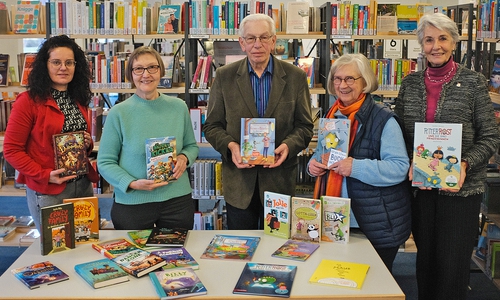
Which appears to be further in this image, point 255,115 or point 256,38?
point 255,115

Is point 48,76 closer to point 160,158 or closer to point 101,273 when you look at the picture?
point 160,158

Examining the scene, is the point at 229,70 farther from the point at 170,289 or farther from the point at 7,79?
the point at 7,79

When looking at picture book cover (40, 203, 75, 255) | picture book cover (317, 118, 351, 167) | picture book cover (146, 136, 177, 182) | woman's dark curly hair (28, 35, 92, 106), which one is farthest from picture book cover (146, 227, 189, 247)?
woman's dark curly hair (28, 35, 92, 106)

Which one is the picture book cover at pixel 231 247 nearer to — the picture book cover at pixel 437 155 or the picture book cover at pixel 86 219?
the picture book cover at pixel 86 219

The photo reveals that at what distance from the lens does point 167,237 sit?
2.83 metres

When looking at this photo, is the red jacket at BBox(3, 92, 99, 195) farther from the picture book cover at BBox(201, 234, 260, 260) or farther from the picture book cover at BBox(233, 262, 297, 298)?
the picture book cover at BBox(233, 262, 297, 298)

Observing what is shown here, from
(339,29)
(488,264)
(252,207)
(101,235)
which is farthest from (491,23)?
(101,235)

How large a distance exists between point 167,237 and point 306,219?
2.29 ft

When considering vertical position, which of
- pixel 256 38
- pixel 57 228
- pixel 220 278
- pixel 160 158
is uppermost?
pixel 256 38

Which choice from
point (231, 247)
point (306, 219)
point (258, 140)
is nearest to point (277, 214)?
point (306, 219)

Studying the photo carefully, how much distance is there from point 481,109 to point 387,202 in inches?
26.5

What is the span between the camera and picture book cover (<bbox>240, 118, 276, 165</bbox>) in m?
3.07

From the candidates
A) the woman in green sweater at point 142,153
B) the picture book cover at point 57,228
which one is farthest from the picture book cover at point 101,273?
the woman in green sweater at point 142,153

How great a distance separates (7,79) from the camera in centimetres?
497
